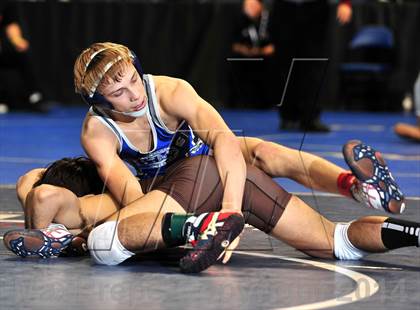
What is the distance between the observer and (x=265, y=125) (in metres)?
11.9

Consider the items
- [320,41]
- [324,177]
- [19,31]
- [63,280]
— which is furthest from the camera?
[19,31]

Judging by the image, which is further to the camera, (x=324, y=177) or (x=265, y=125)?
(x=265, y=125)

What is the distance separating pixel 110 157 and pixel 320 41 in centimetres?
674

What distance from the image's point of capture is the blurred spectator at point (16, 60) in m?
13.1

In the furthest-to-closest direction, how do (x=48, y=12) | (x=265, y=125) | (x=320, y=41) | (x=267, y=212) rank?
(x=48, y=12) → (x=265, y=125) → (x=320, y=41) → (x=267, y=212)

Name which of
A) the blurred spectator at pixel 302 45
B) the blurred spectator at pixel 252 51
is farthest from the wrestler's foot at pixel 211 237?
the blurred spectator at pixel 252 51

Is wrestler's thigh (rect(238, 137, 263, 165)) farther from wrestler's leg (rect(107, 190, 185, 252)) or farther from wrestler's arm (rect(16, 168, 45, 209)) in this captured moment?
wrestler's arm (rect(16, 168, 45, 209))

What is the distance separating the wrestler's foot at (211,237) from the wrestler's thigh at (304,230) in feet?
1.48

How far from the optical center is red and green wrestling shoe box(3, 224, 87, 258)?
4.55 meters

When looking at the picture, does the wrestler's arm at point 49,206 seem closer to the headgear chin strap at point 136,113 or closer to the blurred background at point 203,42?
the headgear chin strap at point 136,113

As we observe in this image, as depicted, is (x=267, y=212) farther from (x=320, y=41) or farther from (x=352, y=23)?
(x=352, y=23)

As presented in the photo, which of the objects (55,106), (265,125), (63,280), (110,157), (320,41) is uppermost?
(110,157)

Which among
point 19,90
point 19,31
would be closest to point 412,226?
point 19,31

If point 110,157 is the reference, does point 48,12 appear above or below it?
below
